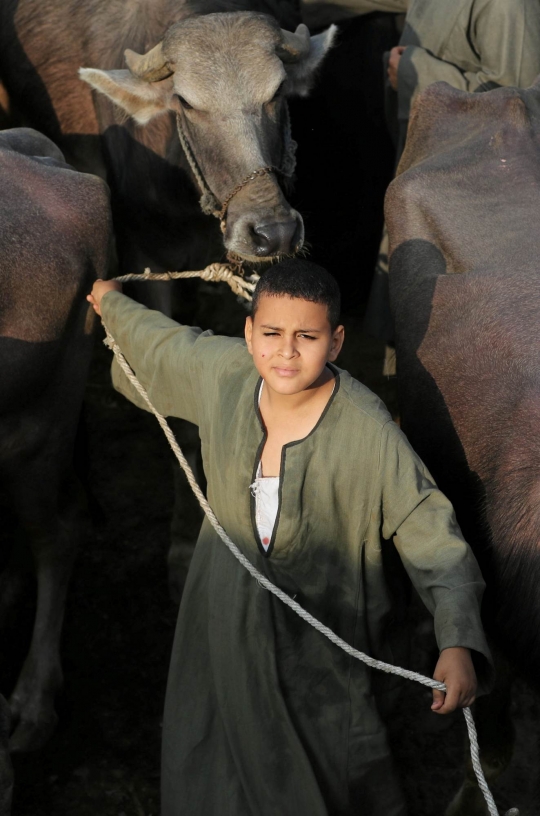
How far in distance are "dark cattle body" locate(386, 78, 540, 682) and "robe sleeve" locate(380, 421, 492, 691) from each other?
0.23 meters

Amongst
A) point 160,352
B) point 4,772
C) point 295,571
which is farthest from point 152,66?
point 4,772

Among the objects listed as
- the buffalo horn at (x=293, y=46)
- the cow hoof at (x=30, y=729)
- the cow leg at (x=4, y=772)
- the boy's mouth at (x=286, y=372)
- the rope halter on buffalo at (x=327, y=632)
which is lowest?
the cow hoof at (x=30, y=729)

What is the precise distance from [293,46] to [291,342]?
7.72 ft

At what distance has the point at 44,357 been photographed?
2.97 meters

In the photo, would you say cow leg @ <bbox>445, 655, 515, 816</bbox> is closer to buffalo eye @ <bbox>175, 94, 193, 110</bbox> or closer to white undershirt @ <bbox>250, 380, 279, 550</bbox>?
white undershirt @ <bbox>250, 380, 279, 550</bbox>

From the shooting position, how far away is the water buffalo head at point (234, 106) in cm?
373

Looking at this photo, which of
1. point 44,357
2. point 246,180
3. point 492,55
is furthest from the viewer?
point 492,55

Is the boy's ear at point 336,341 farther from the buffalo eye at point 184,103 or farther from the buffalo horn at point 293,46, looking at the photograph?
the buffalo horn at point 293,46

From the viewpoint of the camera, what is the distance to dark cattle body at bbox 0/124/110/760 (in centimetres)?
288

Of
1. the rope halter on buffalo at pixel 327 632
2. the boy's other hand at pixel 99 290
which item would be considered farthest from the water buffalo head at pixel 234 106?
the rope halter on buffalo at pixel 327 632

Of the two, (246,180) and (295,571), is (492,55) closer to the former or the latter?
(246,180)

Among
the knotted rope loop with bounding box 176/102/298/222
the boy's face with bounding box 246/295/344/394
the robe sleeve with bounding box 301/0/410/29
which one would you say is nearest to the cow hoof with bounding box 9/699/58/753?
the boy's face with bounding box 246/295/344/394

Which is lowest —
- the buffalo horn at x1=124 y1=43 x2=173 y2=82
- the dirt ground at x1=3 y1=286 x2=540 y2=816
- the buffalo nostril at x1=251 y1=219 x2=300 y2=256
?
the dirt ground at x1=3 y1=286 x2=540 y2=816

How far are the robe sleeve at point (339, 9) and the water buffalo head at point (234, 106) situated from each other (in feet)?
3.79
